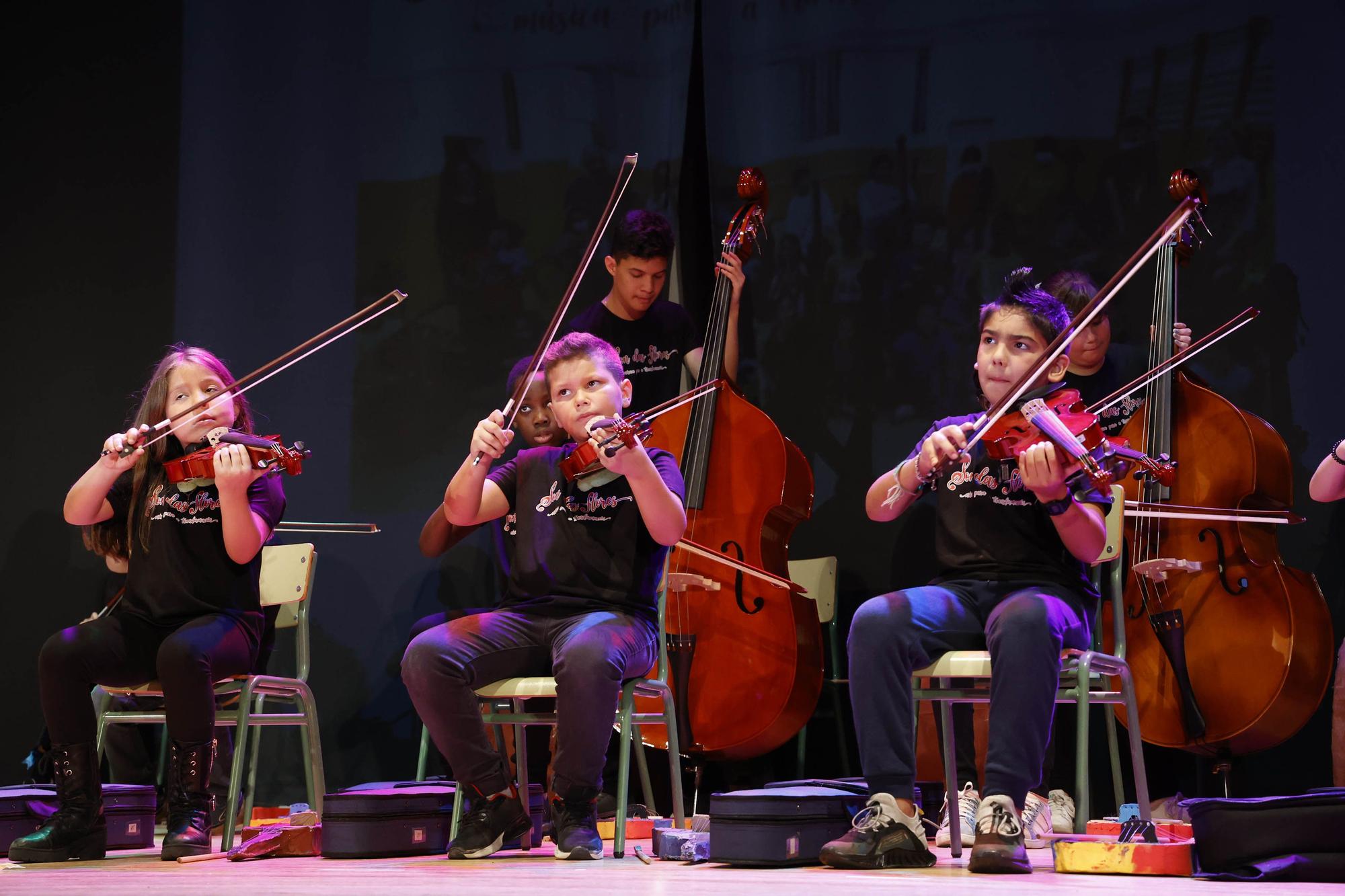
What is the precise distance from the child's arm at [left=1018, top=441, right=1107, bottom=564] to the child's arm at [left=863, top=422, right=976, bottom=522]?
12cm

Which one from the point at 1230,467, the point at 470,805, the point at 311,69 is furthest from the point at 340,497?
the point at 1230,467

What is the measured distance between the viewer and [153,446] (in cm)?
311

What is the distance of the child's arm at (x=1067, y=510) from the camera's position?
2383 millimetres

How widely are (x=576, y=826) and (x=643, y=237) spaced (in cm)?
170

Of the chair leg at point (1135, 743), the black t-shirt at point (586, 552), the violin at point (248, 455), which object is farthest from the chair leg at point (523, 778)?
the chair leg at point (1135, 743)

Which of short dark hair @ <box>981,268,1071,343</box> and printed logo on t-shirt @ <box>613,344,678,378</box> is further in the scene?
printed logo on t-shirt @ <box>613,344,678,378</box>

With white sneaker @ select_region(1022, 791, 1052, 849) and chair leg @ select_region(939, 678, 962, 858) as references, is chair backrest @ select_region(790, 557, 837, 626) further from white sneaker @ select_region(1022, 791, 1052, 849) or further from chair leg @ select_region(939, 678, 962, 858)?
chair leg @ select_region(939, 678, 962, 858)

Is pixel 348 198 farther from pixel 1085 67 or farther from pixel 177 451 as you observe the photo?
pixel 1085 67

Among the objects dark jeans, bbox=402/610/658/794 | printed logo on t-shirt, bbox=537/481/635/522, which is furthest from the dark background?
dark jeans, bbox=402/610/658/794

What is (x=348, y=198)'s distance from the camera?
4.07 m

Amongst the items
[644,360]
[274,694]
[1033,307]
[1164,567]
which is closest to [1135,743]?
[1164,567]

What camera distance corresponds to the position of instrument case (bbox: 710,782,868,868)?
237 cm

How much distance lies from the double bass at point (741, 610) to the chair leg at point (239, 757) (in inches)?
Answer: 37.3

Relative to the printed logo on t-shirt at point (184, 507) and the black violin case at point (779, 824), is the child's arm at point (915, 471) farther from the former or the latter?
the printed logo on t-shirt at point (184, 507)
